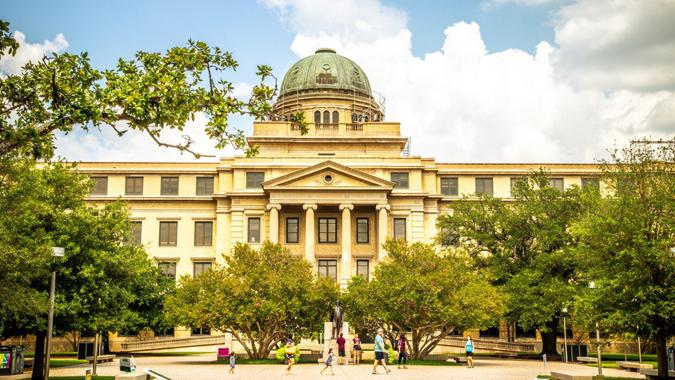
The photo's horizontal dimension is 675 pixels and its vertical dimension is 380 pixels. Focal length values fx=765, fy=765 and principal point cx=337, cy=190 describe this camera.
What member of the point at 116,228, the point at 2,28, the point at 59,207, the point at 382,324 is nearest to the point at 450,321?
the point at 382,324

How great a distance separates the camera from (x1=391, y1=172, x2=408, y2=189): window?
69062 millimetres

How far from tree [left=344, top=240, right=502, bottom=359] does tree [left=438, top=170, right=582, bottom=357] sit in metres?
4.54

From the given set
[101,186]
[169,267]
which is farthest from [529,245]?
[101,186]

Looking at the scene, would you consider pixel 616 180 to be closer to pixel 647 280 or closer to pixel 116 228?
pixel 647 280

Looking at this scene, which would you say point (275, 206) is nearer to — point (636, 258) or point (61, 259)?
point (61, 259)

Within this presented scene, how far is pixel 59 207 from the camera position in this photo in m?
34.4

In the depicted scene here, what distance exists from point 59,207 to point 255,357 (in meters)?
16.5

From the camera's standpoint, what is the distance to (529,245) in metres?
55.1

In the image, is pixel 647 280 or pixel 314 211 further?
pixel 314 211

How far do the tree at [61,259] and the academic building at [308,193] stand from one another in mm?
28771

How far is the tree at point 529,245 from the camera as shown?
165 feet

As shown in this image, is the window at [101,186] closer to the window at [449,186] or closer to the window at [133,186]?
the window at [133,186]

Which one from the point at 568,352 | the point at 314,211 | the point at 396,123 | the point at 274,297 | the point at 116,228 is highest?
the point at 396,123

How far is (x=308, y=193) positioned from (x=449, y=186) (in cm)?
1370
